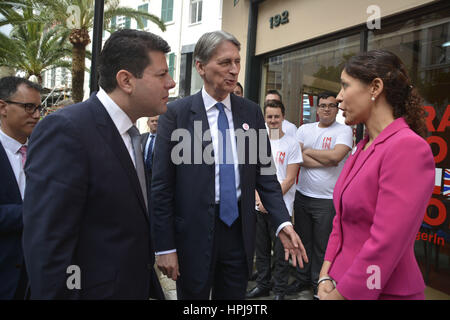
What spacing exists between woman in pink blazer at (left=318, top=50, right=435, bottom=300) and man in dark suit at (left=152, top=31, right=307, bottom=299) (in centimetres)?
52

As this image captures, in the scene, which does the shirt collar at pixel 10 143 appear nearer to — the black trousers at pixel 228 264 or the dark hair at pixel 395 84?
the black trousers at pixel 228 264

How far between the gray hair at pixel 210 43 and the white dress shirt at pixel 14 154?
4.37ft

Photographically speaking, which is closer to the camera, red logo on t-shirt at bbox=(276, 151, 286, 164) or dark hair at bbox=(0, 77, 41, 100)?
dark hair at bbox=(0, 77, 41, 100)

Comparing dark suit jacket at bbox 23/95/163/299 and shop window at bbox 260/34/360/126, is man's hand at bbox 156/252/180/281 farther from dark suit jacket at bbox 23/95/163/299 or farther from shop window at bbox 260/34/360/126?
shop window at bbox 260/34/360/126

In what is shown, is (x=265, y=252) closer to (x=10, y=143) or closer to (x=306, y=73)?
(x=10, y=143)

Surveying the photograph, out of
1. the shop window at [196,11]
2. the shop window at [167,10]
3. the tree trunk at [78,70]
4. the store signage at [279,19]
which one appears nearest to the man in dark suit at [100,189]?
the store signage at [279,19]

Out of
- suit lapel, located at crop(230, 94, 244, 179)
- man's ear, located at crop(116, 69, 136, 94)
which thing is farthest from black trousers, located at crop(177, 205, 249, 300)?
man's ear, located at crop(116, 69, 136, 94)

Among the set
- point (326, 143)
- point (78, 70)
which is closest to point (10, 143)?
point (326, 143)

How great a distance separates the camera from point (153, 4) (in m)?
23.2

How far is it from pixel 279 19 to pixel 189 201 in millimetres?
5249

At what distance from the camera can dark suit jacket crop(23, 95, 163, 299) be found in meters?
1.34

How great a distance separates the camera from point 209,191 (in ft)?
7.11
